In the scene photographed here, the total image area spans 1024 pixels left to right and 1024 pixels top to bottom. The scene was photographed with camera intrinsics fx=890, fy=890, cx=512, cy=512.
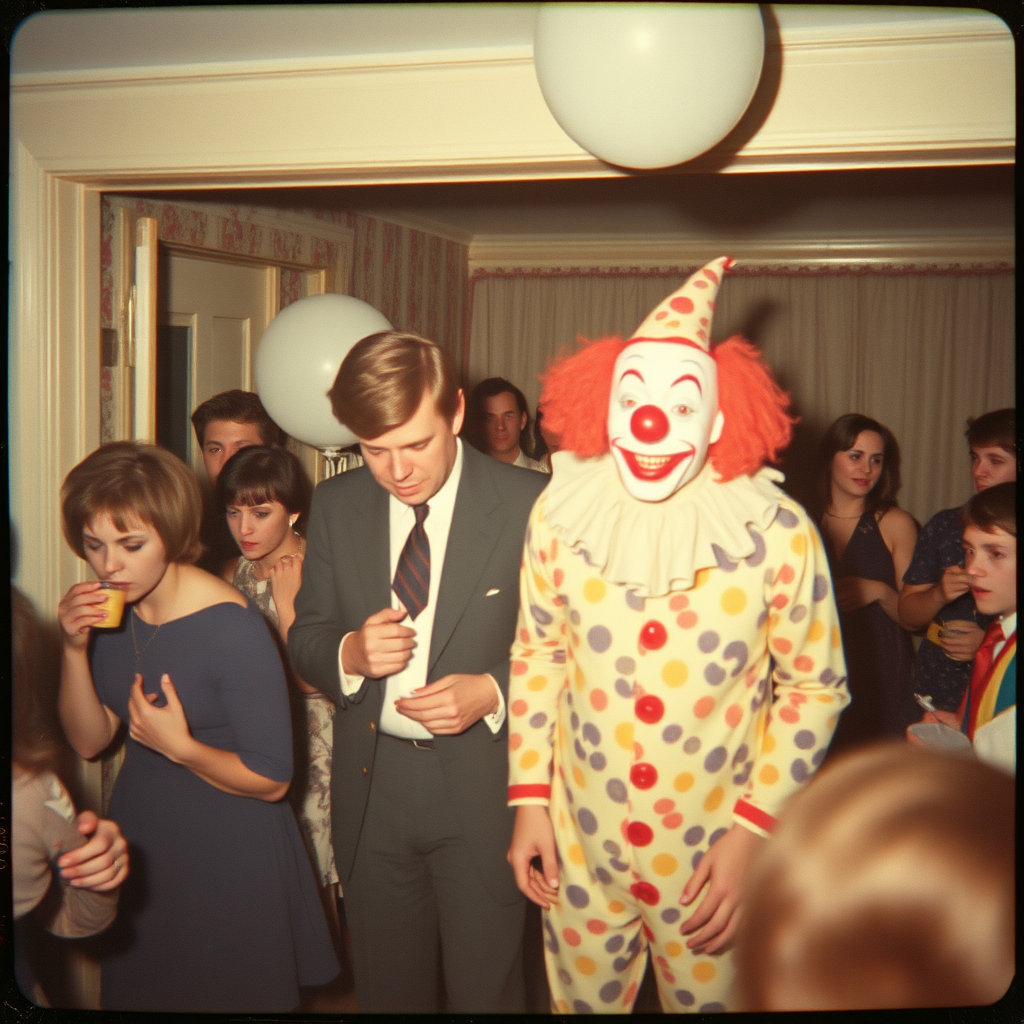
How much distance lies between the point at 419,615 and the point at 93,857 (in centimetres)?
57

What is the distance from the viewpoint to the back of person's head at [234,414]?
7.63 ft

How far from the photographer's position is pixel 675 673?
3.98 ft

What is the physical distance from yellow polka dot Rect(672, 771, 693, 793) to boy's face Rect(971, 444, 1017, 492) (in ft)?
3.48

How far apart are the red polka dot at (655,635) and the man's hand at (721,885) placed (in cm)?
28

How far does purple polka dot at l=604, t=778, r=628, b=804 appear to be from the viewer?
1.25 metres

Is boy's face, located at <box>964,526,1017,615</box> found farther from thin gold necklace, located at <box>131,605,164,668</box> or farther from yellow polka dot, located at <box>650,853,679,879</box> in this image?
thin gold necklace, located at <box>131,605,164,668</box>

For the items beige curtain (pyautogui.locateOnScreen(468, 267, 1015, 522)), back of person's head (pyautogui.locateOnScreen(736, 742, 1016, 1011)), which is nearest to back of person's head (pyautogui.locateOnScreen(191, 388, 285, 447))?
back of person's head (pyautogui.locateOnScreen(736, 742, 1016, 1011))

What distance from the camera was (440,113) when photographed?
1521 mm

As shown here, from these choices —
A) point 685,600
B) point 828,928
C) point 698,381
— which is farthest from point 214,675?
point 828,928

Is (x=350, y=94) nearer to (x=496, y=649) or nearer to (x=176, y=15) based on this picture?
(x=176, y=15)

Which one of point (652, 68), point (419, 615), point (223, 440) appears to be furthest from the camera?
point (223, 440)

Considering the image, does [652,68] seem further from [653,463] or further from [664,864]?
[664,864]

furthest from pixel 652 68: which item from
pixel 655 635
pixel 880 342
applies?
pixel 880 342

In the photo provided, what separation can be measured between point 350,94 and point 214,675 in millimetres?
1022
